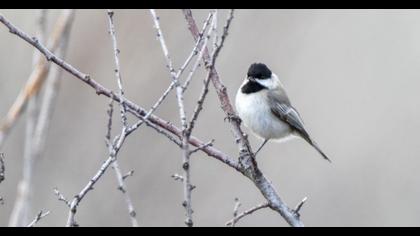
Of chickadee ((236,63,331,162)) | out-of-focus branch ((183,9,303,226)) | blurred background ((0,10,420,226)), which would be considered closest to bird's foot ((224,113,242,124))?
out-of-focus branch ((183,9,303,226))

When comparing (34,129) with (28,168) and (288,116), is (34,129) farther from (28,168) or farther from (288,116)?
(288,116)

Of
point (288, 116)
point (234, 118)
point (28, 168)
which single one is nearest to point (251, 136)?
point (288, 116)

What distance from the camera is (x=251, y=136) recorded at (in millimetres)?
6609

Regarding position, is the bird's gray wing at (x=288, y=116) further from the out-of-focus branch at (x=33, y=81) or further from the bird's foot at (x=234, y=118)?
the out-of-focus branch at (x=33, y=81)

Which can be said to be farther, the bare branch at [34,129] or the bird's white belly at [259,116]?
the bird's white belly at [259,116]

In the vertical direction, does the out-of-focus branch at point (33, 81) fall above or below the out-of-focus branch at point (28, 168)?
above

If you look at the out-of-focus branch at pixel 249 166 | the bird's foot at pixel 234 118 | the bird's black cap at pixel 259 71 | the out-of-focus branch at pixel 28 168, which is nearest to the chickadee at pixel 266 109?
the bird's black cap at pixel 259 71

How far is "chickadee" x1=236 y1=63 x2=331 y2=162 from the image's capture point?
4605 millimetres

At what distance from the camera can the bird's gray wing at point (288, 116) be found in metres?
4.68

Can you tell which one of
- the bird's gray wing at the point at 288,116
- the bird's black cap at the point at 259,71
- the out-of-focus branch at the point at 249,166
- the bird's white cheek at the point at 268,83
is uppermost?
the bird's black cap at the point at 259,71

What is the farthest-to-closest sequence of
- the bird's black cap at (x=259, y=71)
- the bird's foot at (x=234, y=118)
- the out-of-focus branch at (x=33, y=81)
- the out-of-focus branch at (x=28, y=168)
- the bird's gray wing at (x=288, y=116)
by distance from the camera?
the bird's gray wing at (x=288, y=116), the bird's black cap at (x=259, y=71), the bird's foot at (x=234, y=118), the out-of-focus branch at (x=33, y=81), the out-of-focus branch at (x=28, y=168)

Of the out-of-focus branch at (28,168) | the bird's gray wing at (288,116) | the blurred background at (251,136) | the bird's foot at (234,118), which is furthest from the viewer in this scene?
the blurred background at (251,136)
